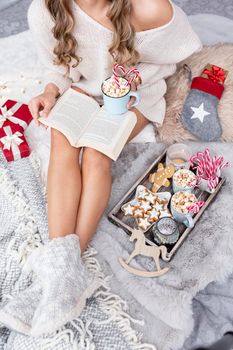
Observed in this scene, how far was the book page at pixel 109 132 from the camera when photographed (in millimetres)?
1200

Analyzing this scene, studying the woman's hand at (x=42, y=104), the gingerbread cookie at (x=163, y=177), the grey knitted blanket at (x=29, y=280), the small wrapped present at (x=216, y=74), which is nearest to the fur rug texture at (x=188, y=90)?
the small wrapped present at (x=216, y=74)

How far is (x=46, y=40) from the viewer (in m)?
1.31

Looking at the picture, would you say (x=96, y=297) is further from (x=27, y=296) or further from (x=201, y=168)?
(x=201, y=168)

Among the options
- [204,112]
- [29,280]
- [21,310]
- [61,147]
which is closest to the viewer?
[21,310]

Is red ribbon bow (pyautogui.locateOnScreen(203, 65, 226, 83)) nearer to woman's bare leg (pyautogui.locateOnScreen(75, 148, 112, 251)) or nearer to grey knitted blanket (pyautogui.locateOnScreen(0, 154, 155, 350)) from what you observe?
woman's bare leg (pyautogui.locateOnScreen(75, 148, 112, 251))

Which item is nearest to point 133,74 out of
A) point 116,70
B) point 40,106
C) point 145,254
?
point 116,70

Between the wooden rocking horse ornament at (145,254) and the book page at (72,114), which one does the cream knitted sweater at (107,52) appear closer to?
the book page at (72,114)

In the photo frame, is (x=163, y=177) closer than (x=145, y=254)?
No

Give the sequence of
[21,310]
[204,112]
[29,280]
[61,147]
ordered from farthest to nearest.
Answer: [204,112], [61,147], [29,280], [21,310]

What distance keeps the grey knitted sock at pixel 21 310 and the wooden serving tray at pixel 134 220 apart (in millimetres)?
317

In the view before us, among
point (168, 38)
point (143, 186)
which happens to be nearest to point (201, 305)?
point (143, 186)

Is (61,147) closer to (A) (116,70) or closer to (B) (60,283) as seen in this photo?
(A) (116,70)

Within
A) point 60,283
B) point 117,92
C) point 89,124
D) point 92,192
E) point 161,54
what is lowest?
point 60,283

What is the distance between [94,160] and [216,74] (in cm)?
57
